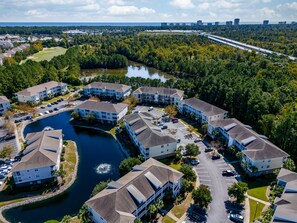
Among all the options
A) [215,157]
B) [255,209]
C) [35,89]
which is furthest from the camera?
[35,89]

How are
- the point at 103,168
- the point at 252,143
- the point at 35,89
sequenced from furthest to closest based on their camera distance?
the point at 35,89, the point at 103,168, the point at 252,143

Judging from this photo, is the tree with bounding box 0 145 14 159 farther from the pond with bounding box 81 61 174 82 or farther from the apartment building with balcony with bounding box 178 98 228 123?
the pond with bounding box 81 61 174 82

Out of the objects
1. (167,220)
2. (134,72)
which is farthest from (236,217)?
(134,72)

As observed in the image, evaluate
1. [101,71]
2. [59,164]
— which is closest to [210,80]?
[59,164]

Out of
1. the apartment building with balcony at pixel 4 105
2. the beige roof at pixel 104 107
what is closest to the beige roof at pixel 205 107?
the beige roof at pixel 104 107

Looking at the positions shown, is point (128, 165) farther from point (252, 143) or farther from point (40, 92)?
point (40, 92)

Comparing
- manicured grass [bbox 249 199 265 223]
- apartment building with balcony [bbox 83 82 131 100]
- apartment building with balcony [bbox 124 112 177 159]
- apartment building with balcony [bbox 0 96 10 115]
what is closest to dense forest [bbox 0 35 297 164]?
apartment building with balcony [bbox 83 82 131 100]

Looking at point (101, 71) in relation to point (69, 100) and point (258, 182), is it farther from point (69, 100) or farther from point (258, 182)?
point (258, 182)
